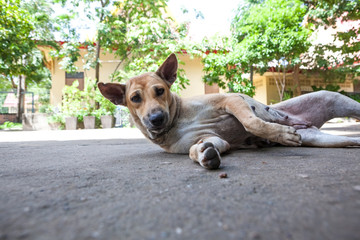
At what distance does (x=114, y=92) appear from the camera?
2953 mm

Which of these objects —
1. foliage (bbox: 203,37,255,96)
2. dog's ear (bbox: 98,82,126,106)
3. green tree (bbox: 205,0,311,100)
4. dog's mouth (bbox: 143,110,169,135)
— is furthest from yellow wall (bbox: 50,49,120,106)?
dog's mouth (bbox: 143,110,169,135)

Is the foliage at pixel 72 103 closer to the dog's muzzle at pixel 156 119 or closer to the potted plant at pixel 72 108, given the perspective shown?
the potted plant at pixel 72 108

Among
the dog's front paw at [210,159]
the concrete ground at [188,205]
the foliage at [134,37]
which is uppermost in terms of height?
the foliage at [134,37]

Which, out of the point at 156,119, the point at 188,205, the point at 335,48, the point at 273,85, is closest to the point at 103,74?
the point at 273,85

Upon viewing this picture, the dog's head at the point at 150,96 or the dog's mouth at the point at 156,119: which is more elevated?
the dog's head at the point at 150,96

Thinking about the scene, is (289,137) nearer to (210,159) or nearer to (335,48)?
(210,159)

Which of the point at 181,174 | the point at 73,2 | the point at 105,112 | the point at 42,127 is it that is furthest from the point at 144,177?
the point at 73,2

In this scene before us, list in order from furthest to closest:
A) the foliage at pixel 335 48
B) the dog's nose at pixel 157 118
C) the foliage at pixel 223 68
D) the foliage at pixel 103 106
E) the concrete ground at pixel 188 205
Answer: the foliage at pixel 335 48
the foliage at pixel 103 106
the foliage at pixel 223 68
the dog's nose at pixel 157 118
the concrete ground at pixel 188 205

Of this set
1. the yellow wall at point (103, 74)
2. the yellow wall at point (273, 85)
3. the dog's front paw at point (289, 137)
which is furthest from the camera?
the yellow wall at point (273, 85)

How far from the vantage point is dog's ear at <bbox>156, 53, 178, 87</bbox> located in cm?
293

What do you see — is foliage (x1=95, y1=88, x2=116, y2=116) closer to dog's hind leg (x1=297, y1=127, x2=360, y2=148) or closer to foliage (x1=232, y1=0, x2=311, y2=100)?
foliage (x1=232, y1=0, x2=311, y2=100)

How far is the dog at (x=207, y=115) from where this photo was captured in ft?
8.12

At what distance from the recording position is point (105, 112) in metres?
10.9

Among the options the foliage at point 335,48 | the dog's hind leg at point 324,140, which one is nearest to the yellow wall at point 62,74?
the foliage at point 335,48
